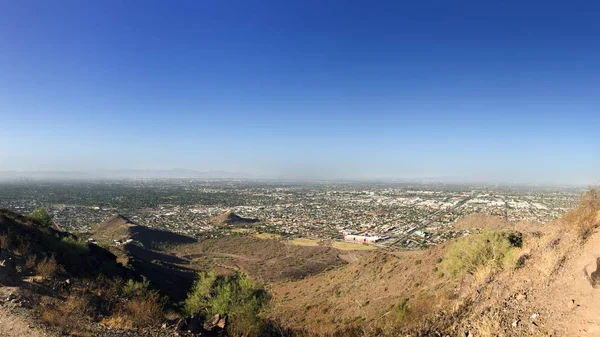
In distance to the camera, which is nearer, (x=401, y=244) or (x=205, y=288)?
(x=205, y=288)

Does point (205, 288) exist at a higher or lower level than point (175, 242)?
higher

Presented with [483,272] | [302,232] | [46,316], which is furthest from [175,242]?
[483,272]

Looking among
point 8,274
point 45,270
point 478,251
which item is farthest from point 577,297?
point 45,270

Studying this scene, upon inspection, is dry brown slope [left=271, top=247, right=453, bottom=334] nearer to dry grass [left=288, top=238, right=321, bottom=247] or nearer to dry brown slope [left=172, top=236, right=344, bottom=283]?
dry brown slope [left=172, top=236, right=344, bottom=283]

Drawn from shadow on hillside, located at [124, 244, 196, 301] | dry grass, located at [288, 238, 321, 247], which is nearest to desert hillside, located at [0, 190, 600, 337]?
shadow on hillside, located at [124, 244, 196, 301]

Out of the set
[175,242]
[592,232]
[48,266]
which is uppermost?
[592,232]

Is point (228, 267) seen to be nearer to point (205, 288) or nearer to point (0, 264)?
point (205, 288)
